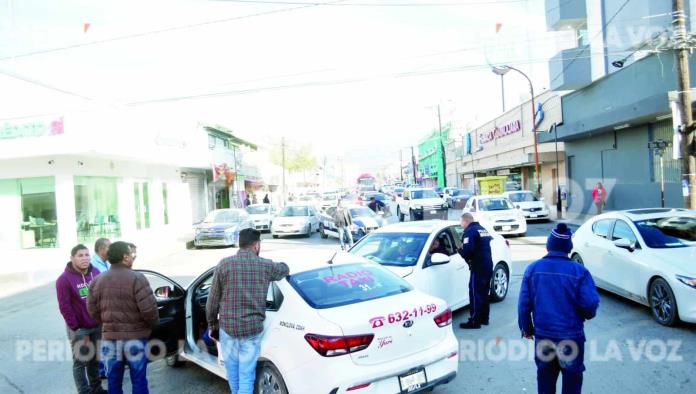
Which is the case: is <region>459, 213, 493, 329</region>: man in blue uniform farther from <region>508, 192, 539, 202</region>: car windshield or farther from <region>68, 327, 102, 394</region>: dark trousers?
<region>508, 192, 539, 202</region>: car windshield

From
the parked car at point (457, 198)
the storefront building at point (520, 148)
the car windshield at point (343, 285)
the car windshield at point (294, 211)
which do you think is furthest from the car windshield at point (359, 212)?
the storefront building at point (520, 148)

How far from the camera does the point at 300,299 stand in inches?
165

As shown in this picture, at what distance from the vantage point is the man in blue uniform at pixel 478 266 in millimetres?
6793

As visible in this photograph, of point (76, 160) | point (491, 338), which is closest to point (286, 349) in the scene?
point (491, 338)

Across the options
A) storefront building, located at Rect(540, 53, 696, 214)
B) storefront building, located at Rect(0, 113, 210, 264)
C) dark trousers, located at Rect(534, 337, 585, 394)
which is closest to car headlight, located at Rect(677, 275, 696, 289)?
dark trousers, located at Rect(534, 337, 585, 394)

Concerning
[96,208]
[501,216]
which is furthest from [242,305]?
[96,208]

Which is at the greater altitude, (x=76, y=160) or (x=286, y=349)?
(x=76, y=160)

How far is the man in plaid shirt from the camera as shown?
4.10m

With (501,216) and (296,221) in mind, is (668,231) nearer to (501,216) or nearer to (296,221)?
(501,216)

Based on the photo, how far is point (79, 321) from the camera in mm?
4898

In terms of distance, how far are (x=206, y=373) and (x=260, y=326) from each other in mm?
2116

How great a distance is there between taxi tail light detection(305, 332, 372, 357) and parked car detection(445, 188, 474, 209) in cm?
3012

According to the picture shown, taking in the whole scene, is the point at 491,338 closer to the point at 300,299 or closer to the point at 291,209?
the point at 300,299

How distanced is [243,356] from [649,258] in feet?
18.6
